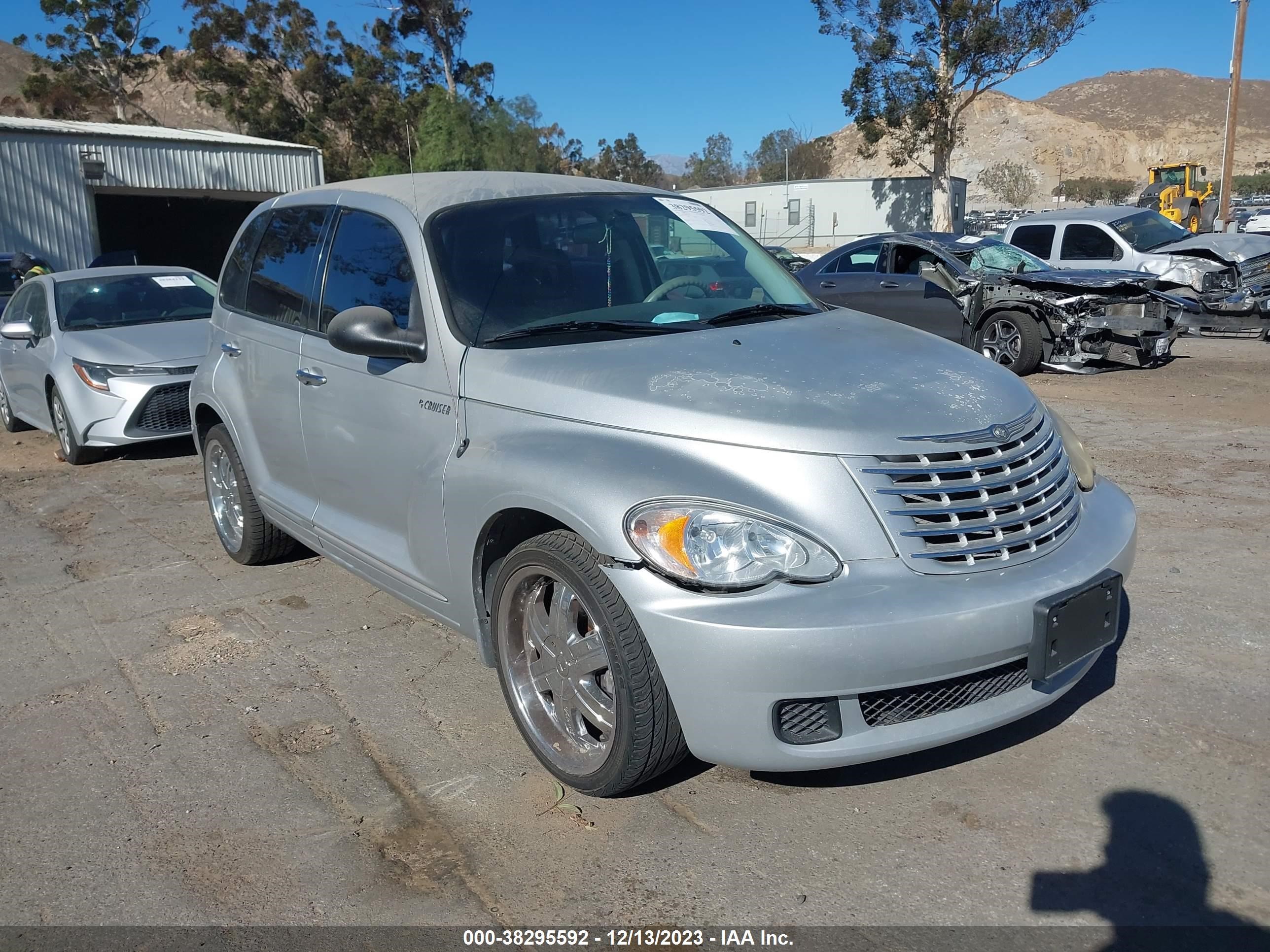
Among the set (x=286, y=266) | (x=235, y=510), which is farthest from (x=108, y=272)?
(x=286, y=266)

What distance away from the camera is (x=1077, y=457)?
361 centimetres

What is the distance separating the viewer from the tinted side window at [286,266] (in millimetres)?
4488

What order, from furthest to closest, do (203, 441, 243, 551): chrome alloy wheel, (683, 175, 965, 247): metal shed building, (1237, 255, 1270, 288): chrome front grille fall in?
1. (683, 175, 965, 247): metal shed building
2. (1237, 255, 1270, 288): chrome front grille
3. (203, 441, 243, 551): chrome alloy wheel

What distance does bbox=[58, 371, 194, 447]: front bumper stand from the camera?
8078 millimetres

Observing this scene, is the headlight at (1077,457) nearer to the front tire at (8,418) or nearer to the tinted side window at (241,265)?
the tinted side window at (241,265)

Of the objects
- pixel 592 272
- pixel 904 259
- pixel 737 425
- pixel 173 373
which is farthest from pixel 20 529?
pixel 904 259

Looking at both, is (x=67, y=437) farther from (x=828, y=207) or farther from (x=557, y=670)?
(x=828, y=207)

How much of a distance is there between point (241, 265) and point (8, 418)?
6376 mm

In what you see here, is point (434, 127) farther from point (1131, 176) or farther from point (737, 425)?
point (1131, 176)

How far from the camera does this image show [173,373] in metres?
8.18

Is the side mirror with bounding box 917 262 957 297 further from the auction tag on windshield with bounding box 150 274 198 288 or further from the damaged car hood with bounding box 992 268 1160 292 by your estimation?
the auction tag on windshield with bounding box 150 274 198 288

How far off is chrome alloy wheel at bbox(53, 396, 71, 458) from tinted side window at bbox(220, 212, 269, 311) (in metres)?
3.80

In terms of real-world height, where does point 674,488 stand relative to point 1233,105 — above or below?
below

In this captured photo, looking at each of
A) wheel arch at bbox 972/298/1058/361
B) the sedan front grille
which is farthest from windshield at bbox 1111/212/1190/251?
the sedan front grille
